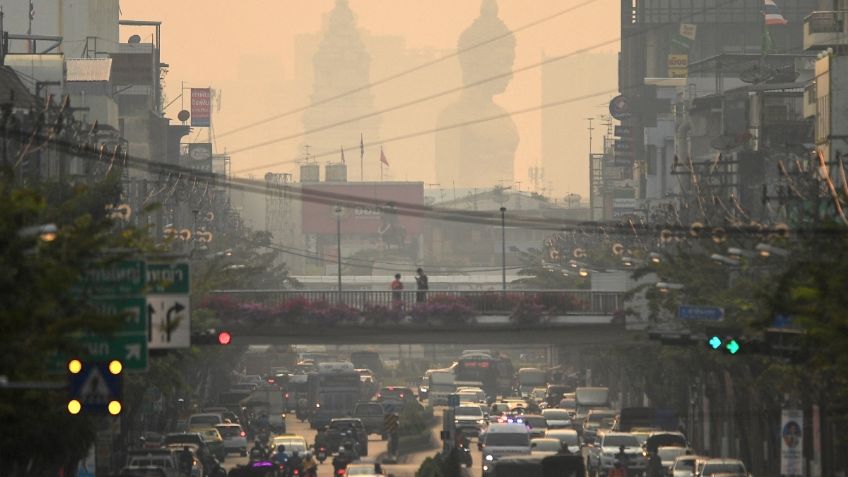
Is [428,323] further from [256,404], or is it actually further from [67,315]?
[67,315]

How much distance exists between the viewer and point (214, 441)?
322 ft

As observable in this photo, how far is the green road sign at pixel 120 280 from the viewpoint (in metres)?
44.6

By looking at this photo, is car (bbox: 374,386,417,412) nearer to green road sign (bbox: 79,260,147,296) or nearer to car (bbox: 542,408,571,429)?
car (bbox: 542,408,571,429)

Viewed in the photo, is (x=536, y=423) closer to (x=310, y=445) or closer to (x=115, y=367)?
(x=310, y=445)

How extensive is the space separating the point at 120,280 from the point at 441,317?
52.2 m

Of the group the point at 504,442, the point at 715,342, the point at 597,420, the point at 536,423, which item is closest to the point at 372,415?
the point at 597,420

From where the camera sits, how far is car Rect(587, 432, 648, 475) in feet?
276

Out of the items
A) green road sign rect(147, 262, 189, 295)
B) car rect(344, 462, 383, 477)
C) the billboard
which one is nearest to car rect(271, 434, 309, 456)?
car rect(344, 462, 383, 477)

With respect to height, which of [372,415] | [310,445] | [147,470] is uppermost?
[147,470]

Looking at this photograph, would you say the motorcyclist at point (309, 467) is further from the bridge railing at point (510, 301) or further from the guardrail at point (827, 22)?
the guardrail at point (827, 22)

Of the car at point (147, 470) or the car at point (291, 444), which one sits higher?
the car at point (147, 470)

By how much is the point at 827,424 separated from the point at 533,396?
83.8m

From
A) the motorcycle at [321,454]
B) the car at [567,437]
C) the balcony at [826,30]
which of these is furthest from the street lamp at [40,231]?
the balcony at [826,30]

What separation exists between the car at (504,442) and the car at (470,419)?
2624 centimetres
